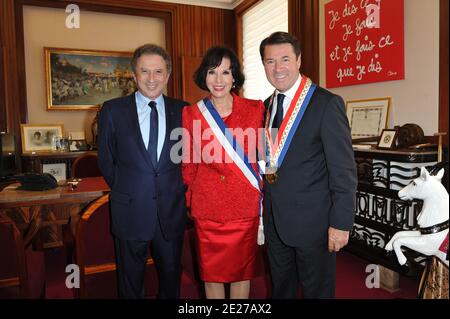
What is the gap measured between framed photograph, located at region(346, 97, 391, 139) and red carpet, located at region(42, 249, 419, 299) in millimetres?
1070

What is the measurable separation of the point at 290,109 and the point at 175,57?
4.05 meters

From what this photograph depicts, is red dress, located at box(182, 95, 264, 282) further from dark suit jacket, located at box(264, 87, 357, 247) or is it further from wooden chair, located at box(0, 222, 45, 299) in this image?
wooden chair, located at box(0, 222, 45, 299)

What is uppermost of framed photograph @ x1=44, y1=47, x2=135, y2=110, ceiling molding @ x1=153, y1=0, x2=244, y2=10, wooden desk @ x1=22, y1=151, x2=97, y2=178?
ceiling molding @ x1=153, y1=0, x2=244, y2=10

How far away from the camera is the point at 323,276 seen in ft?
4.86

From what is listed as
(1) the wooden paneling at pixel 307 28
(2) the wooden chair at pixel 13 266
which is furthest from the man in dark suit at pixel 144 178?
(1) the wooden paneling at pixel 307 28

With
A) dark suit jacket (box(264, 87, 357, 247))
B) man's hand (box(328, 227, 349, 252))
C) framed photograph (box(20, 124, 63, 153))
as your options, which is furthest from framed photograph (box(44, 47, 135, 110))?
man's hand (box(328, 227, 349, 252))

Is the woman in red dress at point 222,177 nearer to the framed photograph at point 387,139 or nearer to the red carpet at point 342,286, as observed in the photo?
the red carpet at point 342,286

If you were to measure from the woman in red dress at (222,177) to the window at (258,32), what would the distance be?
3005 millimetres

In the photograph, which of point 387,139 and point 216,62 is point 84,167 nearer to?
point 216,62

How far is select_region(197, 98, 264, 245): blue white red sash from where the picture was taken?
1589 mm

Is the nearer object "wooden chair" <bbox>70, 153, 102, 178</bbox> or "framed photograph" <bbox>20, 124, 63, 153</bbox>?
"wooden chair" <bbox>70, 153, 102, 178</bbox>

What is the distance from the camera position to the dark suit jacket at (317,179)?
1359 mm

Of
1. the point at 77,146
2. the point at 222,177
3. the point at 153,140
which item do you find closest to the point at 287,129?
the point at 222,177

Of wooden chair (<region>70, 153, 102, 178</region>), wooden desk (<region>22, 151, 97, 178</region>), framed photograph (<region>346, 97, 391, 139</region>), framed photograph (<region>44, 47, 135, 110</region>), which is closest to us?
framed photograph (<region>346, 97, 391, 139</region>)
